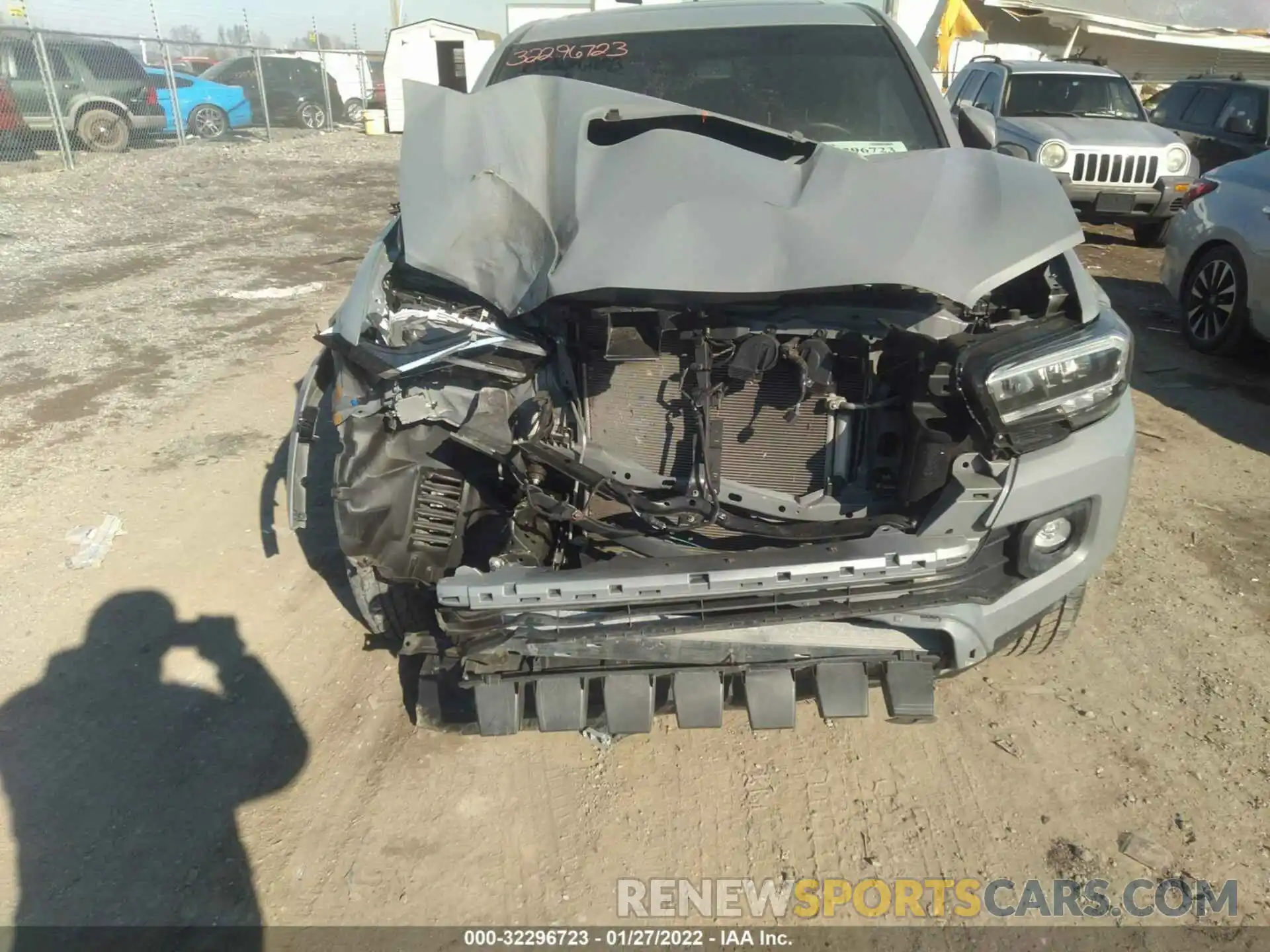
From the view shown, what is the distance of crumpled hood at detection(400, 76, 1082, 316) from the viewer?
2.14 meters

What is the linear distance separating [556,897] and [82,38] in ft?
57.7

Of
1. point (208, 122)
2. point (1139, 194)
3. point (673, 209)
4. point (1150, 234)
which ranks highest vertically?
point (673, 209)

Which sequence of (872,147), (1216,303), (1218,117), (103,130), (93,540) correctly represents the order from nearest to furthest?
(872,147)
(93,540)
(1216,303)
(1218,117)
(103,130)

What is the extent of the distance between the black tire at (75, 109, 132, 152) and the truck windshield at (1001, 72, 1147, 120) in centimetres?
1495

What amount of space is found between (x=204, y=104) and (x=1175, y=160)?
60.0ft

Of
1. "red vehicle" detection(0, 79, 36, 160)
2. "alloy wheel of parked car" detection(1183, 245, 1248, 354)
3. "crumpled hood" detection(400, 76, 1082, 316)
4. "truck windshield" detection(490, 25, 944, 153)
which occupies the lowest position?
"red vehicle" detection(0, 79, 36, 160)

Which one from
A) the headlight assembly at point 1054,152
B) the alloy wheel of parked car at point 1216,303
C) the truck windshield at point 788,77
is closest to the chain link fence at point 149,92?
the truck windshield at point 788,77

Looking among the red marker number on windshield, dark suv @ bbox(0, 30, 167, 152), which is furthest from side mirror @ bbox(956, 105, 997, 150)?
dark suv @ bbox(0, 30, 167, 152)

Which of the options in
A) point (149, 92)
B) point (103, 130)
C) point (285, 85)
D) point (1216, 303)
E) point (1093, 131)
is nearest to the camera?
point (1216, 303)

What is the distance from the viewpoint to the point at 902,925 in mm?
2170

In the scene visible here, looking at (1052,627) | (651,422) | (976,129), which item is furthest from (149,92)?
(1052,627)

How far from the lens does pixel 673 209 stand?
231 cm

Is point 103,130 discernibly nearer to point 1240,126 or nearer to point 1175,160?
point 1175,160

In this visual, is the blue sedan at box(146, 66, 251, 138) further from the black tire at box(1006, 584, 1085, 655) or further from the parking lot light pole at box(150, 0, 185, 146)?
the black tire at box(1006, 584, 1085, 655)
